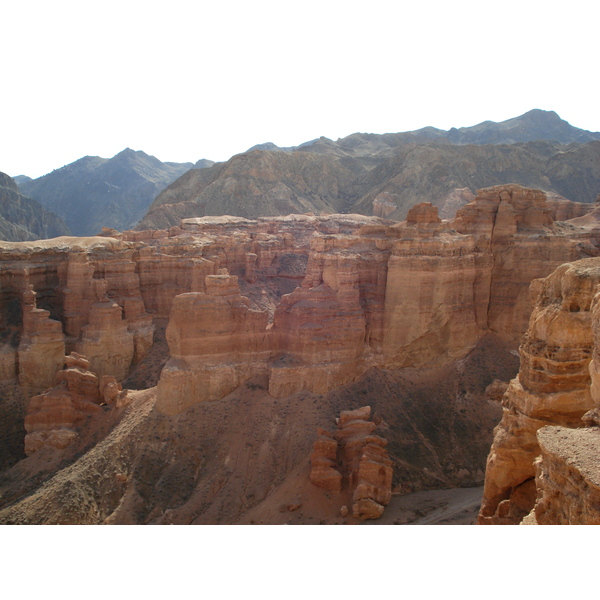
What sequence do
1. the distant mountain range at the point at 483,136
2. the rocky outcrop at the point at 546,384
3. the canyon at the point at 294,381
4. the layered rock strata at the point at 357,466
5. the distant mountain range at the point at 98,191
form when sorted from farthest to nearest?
the distant mountain range at the point at 483,136
the distant mountain range at the point at 98,191
the canyon at the point at 294,381
the layered rock strata at the point at 357,466
the rocky outcrop at the point at 546,384

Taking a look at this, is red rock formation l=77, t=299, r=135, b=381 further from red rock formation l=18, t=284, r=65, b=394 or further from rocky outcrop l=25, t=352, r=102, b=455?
rocky outcrop l=25, t=352, r=102, b=455

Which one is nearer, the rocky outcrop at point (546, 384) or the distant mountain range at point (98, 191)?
the rocky outcrop at point (546, 384)

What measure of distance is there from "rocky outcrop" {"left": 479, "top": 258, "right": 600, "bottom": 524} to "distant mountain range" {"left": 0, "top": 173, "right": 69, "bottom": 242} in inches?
3448

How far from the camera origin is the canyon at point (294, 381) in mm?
25859

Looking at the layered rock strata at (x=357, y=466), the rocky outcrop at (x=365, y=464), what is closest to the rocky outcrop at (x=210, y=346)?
the rocky outcrop at (x=365, y=464)

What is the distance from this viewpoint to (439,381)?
3259cm

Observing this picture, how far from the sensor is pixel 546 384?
15047 mm

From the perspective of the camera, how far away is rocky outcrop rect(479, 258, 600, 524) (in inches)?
571

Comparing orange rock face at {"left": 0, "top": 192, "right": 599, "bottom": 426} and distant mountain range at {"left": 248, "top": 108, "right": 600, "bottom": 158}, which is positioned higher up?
distant mountain range at {"left": 248, "top": 108, "right": 600, "bottom": 158}

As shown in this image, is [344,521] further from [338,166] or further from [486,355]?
[338,166]

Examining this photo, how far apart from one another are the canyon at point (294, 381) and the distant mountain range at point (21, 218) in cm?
5574

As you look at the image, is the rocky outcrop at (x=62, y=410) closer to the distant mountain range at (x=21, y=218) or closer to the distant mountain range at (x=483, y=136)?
the distant mountain range at (x=21, y=218)

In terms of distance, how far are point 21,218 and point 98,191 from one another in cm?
5874

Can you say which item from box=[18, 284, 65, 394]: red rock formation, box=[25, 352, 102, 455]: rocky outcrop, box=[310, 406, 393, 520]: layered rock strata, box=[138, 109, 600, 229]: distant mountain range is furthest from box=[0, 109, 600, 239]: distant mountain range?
box=[310, 406, 393, 520]: layered rock strata
